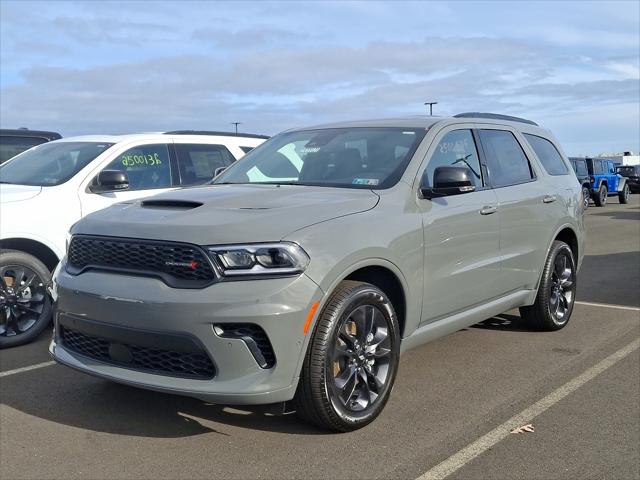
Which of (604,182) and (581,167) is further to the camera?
(604,182)

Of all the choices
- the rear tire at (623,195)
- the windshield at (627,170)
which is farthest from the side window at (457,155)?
the windshield at (627,170)

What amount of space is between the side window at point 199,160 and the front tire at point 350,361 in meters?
3.82

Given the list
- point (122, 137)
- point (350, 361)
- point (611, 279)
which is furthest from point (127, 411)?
point (611, 279)

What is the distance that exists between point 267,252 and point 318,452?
1.12 m

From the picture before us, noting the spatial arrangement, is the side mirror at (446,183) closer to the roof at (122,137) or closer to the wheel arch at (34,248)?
the wheel arch at (34,248)

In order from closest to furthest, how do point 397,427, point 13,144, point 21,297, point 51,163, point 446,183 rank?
point 397,427 < point 446,183 < point 21,297 < point 51,163 < point 13,144

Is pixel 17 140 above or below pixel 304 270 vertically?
above

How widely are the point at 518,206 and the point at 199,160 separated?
356cm

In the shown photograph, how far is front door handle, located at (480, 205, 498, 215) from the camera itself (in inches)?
197

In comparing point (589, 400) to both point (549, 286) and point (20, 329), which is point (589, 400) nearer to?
point (549, 286)

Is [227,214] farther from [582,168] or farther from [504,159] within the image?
[582,168]

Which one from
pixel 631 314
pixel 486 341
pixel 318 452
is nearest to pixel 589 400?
pixel 486 341

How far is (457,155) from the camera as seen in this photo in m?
5.12

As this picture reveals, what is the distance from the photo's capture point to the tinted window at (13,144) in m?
9.30
